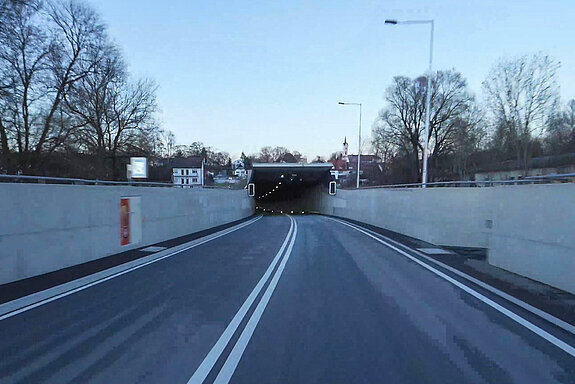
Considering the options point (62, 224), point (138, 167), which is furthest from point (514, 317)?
point (138, 167)

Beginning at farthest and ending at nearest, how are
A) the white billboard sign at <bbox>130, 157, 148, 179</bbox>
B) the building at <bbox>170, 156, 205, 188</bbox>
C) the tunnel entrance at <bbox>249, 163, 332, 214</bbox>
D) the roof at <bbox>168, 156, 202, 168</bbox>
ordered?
1. the roof at <bbox>168, 156, 202, 168</bbox>
2. the building at <bbox>170, 156, 205, 188</bbox>
3. the tunnel entrance at <bbox>249, 163, 332, 214</bbox>
4. the white billboard sign at <bbox>130, 157, 148, 179</bbox>

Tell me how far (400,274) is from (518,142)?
35.4 meters

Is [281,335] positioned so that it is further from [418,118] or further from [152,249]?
[418,118]

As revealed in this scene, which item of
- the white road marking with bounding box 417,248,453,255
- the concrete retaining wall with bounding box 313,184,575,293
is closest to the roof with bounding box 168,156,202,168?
the concrete retaining wall with bounding box 313,184,575,293

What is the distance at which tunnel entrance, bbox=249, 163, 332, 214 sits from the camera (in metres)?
44.6

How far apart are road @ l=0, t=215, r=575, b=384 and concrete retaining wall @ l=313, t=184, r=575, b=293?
5.29 feet

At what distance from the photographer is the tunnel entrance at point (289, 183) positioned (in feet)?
146

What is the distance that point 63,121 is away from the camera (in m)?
33.8

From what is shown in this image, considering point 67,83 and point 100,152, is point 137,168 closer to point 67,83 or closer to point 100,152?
point 67,83

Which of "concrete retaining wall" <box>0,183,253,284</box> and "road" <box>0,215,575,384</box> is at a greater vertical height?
Result: "concrete retaining wall" <box>0,183,253,284</box>

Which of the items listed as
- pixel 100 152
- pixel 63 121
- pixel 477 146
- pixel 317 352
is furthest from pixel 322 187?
pixel 317 352

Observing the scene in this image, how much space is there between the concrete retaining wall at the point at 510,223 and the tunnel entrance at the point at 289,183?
88.4 feet

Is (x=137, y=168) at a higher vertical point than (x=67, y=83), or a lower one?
lower

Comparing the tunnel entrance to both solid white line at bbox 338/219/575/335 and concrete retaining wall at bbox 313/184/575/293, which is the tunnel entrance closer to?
concrete retaining wall at bbox 313/184/575/293
